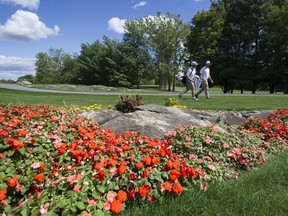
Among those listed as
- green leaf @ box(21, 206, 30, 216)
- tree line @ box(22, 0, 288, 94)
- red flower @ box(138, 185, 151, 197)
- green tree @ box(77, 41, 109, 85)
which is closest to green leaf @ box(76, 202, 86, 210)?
green leaf @ box(21, 206, 30, 216)

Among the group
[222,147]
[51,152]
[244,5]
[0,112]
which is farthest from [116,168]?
[244,5]

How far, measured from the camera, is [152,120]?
20.0 ft

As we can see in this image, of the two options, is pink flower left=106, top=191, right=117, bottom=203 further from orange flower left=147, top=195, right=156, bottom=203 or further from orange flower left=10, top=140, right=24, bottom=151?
orange flower left=10, top=140, right=24, bottom=151

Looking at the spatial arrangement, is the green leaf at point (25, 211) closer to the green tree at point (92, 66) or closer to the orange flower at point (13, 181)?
the orange flower at point (13, 181)

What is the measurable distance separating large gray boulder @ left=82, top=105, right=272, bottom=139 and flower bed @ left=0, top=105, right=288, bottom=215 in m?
1.04

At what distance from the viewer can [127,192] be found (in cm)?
260

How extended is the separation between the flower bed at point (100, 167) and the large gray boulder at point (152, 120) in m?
1.04

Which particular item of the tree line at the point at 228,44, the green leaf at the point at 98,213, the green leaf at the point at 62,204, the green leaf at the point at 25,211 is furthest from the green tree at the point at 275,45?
the green leaf at the point at 25,211

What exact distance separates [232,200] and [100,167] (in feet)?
4.27

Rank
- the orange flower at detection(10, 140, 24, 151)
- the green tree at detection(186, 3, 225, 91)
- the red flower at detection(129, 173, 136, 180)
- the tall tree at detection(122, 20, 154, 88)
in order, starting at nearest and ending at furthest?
the red flower at detection(129, 173, 136, 180) < the orange flower at detection(10, 140, 24, 151) < the green tree at detection(186, 3, 225, 91) < the tall tree at detection(122, 20, 154, 88)

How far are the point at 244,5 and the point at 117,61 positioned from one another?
22.7 m

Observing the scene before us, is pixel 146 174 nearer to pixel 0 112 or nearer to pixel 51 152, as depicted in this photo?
pixel 51 152

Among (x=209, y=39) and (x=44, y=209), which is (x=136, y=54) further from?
(x=44, y=209)

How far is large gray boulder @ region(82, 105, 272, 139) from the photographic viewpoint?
5539 millimetres
